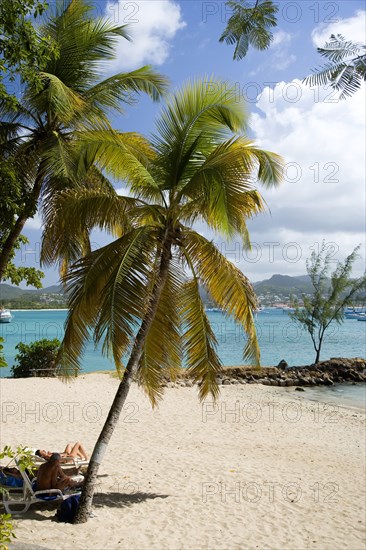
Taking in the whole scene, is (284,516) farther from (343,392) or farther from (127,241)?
(343,392)

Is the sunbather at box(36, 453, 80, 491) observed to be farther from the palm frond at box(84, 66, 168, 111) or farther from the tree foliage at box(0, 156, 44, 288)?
the palm frond at box(84, 66, 168, 111)

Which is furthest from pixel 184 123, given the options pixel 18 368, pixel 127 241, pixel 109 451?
pixel 18 368

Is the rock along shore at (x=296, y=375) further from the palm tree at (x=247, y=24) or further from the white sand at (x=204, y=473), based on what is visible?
the palm tree at (x=247, y=24)

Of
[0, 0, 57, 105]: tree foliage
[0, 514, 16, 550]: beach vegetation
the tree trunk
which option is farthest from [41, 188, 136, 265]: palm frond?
[0, 514, 16, 550]: beach vegetation

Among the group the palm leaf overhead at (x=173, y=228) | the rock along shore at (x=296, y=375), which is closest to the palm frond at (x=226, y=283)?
the palm leaf overhead at (x=173, y=228)

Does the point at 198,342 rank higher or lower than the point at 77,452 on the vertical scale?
higher

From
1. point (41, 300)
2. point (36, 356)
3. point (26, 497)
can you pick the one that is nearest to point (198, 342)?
point (26, 497)

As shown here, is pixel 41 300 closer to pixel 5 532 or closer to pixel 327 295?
pixel 327 295

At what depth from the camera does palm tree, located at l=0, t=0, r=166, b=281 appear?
8812mm

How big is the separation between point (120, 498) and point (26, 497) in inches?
62.5

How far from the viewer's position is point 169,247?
7.74 meters

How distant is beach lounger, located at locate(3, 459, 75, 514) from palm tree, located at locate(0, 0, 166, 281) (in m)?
3.48

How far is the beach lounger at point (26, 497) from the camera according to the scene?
733cm

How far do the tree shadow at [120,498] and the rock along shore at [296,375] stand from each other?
1327cm
